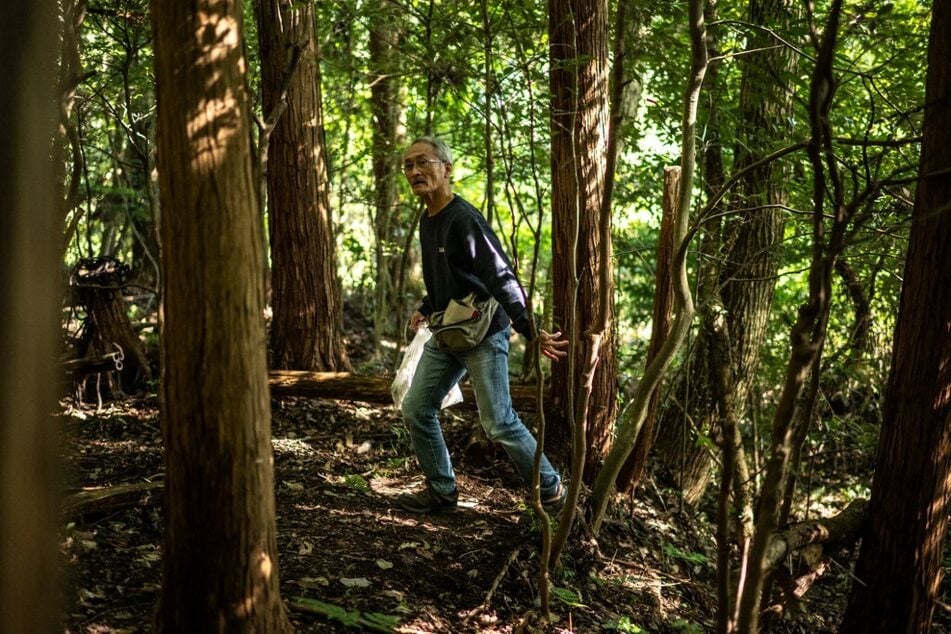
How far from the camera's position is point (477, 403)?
5.20 m

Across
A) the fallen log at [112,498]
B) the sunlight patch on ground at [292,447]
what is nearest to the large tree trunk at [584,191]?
the sunlight patch on ground at [292,447]

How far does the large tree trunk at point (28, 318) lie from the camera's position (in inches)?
84.9

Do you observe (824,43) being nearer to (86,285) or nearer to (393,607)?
(393,607)

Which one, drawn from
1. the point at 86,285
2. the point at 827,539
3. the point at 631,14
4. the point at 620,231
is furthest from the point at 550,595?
the point at 620,231

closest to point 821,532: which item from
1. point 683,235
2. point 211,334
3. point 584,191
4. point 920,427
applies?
point 920,427

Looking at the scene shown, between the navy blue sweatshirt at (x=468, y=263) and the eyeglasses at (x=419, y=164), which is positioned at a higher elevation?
the eyeglasses at (x=419, y=164)

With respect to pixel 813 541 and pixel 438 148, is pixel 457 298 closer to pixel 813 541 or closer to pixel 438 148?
pixel 438 148

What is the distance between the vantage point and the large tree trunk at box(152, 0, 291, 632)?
2.71 meters

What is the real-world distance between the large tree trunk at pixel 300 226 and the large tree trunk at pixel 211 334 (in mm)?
4911

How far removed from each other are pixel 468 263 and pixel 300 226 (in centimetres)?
308

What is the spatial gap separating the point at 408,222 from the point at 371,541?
8224 mm

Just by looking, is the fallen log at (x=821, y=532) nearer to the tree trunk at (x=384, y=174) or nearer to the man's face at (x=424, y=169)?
the man's face at (x=424, y=169)

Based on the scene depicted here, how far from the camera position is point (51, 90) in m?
2.25

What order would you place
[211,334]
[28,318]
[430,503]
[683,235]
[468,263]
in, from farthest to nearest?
1. [430,503]
2. [468,263]
3. [683,235]
4. [211,334]
5. [28,318]
